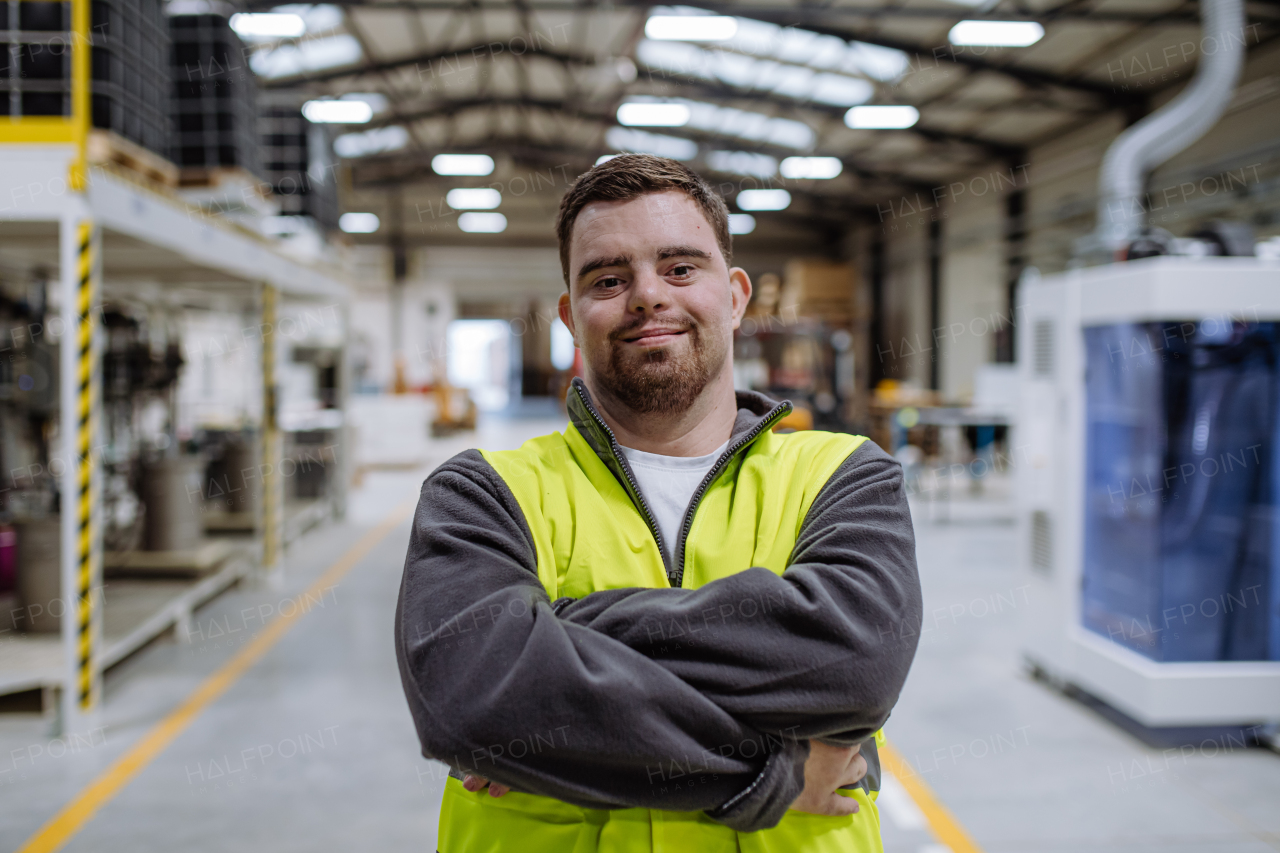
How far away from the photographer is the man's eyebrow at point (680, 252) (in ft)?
4.82

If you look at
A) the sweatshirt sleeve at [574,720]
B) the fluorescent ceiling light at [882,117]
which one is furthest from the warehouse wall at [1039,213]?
the sweatshirt sleeve at [574,720]

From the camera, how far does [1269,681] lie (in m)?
4.04

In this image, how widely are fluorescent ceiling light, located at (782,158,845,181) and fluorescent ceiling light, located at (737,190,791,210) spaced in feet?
5.00

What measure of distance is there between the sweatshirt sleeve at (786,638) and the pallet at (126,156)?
389cm

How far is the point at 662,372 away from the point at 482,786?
75 centimetres

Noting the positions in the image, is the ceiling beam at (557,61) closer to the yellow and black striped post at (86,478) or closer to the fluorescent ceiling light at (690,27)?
the fluorescent ceiling light at (690,27)

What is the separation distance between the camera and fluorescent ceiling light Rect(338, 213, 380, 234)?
2417 centimetres

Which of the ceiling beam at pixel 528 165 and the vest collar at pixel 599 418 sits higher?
the ceiling beam at pixel 528 165

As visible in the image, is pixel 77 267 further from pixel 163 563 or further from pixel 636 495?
pixel 636 495

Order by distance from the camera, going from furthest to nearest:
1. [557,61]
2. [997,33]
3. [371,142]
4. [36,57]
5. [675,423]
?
1. [371,142]
2. [557,61]
3. [997,33]
4. [36,57]
5. [675,423]

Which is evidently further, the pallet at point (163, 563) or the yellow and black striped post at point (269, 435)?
the yellow and black striped post at point (269, 435)

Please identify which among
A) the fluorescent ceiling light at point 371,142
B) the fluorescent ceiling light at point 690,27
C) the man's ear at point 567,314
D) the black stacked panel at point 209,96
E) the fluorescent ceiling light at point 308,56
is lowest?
the man's ear at point 567,314

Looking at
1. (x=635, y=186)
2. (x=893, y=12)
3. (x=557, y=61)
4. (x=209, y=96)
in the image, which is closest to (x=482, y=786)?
(x=635, y=186)

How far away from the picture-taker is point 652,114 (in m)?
16.2
